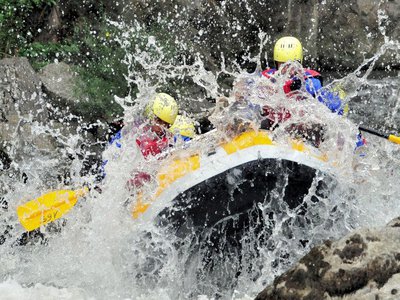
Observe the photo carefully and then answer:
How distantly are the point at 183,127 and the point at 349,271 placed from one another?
2.92 metres

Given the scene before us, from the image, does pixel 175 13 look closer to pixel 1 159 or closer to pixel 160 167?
pixel 1 159

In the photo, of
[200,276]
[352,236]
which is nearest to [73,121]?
[200,276]

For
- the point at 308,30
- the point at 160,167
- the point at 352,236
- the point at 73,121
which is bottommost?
the point at 352,236

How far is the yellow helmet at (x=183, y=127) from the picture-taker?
18.3 ft

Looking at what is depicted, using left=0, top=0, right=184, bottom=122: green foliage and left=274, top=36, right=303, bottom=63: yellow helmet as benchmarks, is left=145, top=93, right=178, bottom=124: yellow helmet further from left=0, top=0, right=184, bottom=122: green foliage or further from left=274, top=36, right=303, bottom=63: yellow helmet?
left=0, top=0, right=184, bottom=122: green foliage

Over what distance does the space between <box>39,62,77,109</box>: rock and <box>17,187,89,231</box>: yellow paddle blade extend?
116 inches

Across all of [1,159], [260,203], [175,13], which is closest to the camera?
[260,203]

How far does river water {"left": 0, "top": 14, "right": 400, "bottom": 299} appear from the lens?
4879 millimetres

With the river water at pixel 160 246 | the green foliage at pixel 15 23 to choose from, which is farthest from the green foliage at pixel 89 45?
the river water at pixel 160 246

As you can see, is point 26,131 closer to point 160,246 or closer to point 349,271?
point 160,246

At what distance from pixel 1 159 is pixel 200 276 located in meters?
2.92

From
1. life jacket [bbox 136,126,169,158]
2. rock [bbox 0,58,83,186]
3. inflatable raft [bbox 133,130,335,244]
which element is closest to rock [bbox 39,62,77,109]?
rock [bbox 0,58,83,186]

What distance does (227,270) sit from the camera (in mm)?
5105

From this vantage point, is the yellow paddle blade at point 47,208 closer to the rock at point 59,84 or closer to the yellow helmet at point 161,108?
the yellow helmet at point 161,108
